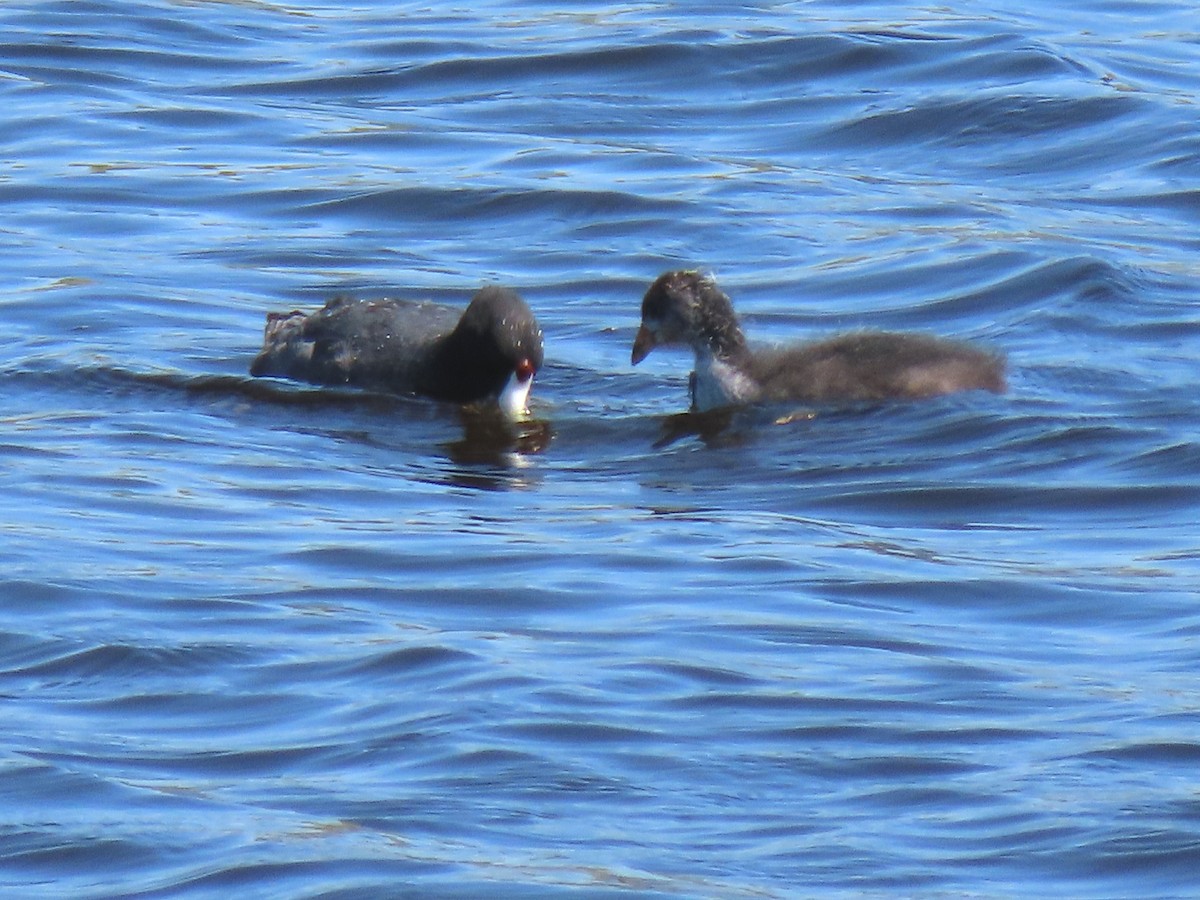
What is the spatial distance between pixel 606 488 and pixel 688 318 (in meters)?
1.49

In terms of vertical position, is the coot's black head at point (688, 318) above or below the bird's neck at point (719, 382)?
above

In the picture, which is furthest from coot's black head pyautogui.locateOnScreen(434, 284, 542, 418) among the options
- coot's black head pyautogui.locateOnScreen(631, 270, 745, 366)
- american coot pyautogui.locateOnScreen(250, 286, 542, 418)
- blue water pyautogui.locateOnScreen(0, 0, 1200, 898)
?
coot's black head pyautogui.locateOnScreen(631, 270, 745, 366)

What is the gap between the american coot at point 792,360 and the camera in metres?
11.5

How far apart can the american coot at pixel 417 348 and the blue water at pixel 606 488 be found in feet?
0.47

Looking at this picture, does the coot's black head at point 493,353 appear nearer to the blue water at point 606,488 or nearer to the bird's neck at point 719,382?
the blue water at point 606,488

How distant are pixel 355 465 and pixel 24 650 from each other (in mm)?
2965

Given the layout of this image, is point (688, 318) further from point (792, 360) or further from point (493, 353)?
point (493, 353)

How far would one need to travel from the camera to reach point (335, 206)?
1608cm

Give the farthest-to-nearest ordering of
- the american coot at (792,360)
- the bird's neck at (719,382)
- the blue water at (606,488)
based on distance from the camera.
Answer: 1. the bird's neck at (719,382)
2. the american coot at (792,360)
3. the blue water at (606,488)

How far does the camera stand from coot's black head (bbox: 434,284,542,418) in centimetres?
1190

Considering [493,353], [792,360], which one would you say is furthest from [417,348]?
[792,360]

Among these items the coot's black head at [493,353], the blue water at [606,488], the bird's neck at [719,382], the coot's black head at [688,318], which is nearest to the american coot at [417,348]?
the coot's black head at [493,353]

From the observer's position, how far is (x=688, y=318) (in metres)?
11.9

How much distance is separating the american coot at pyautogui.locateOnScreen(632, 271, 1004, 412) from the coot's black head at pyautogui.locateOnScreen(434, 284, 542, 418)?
49cm
